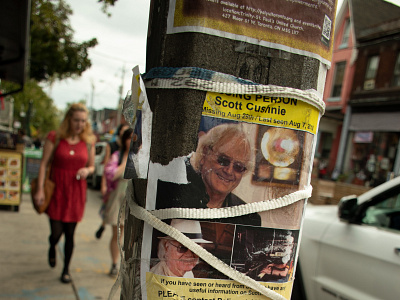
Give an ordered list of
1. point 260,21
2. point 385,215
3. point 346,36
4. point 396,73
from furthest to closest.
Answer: point 346,36, point 396,73, point 385,215, point 260,21

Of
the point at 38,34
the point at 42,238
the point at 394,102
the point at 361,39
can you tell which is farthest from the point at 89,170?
the point at 361,39

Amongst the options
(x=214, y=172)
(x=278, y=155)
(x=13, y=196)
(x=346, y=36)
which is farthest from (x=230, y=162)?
(x=346, y=36)

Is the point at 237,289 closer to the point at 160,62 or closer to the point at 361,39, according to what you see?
the point at 160,62

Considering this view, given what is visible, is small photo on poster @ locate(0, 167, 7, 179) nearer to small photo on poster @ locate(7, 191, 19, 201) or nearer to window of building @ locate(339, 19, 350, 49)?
small photo on poster @ locate(7, 191, 19, 201)

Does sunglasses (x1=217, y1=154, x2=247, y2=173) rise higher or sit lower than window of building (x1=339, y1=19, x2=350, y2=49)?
lower

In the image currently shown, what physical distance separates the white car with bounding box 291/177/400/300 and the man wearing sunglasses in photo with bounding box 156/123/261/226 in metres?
2.02

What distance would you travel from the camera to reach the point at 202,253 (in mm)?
1090

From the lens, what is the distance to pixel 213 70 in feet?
3.57

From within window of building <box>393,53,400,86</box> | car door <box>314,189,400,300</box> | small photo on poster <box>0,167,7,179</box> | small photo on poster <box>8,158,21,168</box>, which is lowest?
small photo on poster <box>0,167,7,179</box>

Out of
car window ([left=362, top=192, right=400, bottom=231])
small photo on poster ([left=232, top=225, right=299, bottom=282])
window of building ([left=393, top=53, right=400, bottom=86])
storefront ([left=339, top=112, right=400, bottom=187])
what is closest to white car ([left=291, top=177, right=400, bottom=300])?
car window ([left=362, top=192, right=400, bottom=231])

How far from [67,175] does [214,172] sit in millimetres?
3064

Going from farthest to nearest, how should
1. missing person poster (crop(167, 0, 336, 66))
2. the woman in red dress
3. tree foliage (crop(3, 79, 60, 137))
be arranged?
tree foliage (crop(3, 79, 60, 137)), the woman in red dress, missing person poster (crop(167, 0, 336, 66))

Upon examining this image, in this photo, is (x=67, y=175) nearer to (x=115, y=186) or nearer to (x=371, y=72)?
(x=115, y=186)

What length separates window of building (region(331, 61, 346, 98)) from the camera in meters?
20.6
